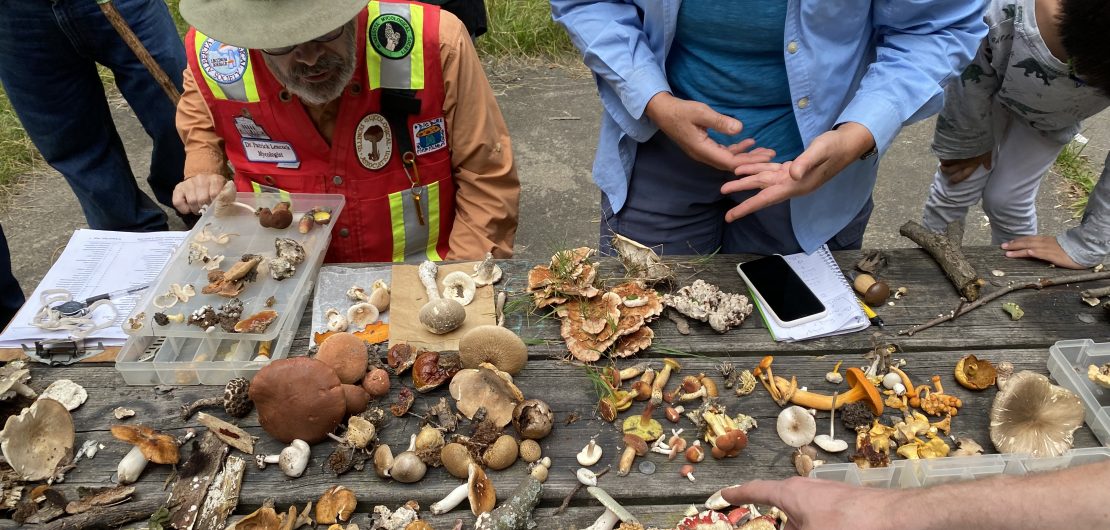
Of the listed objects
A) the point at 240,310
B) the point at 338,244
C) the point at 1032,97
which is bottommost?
the point at 338,244

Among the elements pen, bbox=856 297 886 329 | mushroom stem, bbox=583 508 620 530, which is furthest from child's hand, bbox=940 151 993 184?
mushroom stem, bbox=583 508 620 530

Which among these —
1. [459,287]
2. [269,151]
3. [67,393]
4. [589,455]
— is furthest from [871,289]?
[67,393]

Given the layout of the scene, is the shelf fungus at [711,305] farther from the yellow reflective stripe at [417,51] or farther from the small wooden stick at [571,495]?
the yellow reflective stripe at [417,51]

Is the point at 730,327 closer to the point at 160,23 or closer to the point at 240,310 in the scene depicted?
the point at 240,310

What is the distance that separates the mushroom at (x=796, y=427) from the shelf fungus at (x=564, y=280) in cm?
67

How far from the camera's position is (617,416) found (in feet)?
6.34

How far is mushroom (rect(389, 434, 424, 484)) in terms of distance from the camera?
1748mm

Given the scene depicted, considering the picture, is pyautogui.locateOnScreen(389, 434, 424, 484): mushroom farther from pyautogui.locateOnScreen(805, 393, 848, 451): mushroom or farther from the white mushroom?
pyautogui.locateOnScreen(805, 393, 848, 451): mushroom

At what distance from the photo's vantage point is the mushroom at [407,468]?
1748mm

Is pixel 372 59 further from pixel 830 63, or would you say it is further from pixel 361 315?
pixel 830 63

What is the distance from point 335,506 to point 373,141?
1585 mm

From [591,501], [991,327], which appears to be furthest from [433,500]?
[991,327]

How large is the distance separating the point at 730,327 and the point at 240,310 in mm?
1512

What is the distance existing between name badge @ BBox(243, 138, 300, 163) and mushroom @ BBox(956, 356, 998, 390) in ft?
8.23
